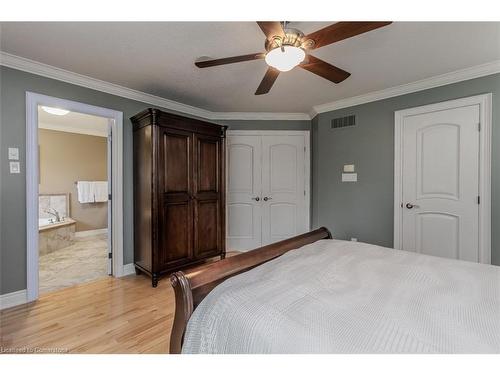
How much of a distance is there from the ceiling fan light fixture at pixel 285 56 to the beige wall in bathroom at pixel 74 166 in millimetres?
5323

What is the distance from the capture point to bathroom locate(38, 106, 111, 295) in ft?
13.4

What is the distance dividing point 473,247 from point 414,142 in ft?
4.14

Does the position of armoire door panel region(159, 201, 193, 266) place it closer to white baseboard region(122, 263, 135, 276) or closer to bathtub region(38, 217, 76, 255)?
white baseboard region(122, 263, 135, 276)

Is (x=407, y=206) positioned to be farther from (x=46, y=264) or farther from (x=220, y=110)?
(x=46, y=264)

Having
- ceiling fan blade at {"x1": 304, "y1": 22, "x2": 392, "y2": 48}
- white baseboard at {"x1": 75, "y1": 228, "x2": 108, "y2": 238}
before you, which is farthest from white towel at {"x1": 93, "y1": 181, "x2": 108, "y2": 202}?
ceiling fan blade at {"x1": 304, "y1": 22, "x2": 392, "y2": 48}

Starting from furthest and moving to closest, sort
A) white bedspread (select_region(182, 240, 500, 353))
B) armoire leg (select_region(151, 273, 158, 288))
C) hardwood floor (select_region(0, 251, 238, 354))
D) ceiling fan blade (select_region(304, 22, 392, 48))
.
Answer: armoire leg (select_region(151, 273, 158, 288)) → hardwood floor (select_region(0, 251, 238, 354)) → ceiling fan blade (select_region(304, 22, 392, 48)) → white bedspread (select_region(182, 240, 500, 353))

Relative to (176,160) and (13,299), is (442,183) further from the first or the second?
(13,299)

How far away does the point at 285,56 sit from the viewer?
1491 mm

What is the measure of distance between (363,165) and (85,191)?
18.0ft

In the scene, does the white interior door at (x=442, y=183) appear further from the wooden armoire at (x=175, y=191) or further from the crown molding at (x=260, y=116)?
the wooden armoire at (x=175, y=191)

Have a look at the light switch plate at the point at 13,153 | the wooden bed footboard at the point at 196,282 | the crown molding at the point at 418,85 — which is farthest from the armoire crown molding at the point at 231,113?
the wooden bed footboard at the point at 196,282

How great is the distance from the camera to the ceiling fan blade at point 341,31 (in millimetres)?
1265

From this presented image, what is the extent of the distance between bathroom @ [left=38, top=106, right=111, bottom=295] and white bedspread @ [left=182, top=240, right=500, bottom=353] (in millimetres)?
3131
